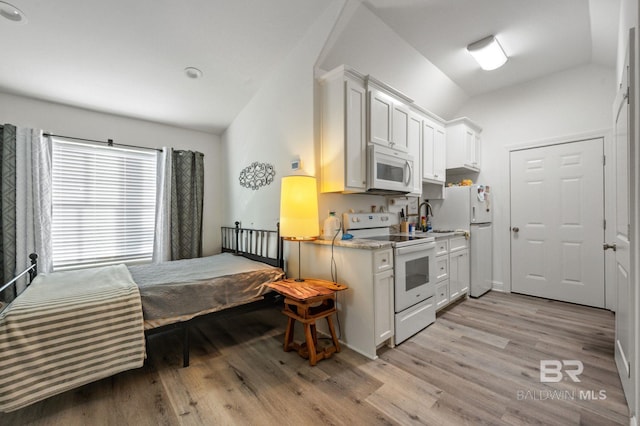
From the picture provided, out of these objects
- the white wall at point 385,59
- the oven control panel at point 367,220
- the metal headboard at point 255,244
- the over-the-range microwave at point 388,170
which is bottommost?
the metal headboard at point 255,244

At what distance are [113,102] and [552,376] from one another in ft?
14.8

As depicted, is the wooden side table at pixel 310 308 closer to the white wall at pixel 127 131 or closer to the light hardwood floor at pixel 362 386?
the light hardwood floor at pixel 362 386

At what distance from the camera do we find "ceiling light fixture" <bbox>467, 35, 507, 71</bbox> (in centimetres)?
268

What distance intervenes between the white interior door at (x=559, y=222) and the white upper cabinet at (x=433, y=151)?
992mm

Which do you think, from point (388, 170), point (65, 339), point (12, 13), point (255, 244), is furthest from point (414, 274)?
point (12, 13)

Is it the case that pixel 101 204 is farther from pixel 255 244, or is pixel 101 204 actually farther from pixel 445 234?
pixel 445 234

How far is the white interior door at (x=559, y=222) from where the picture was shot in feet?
10.2

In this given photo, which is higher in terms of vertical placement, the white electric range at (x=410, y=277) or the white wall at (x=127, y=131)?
the white wall at (x=127, y=131)

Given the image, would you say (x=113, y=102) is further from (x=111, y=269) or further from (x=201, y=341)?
(x=201, y=341)

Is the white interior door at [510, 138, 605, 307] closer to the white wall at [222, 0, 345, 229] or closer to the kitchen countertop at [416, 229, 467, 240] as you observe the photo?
the kitchen countertop at [416, 229, 467, 240]

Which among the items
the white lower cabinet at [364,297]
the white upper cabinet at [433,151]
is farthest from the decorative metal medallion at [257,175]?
the white upper cabinet at [433,151]

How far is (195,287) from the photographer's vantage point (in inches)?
82.6

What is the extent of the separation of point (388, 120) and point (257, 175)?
1550 mm

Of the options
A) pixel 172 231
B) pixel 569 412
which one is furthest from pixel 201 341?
pixel 569 412
